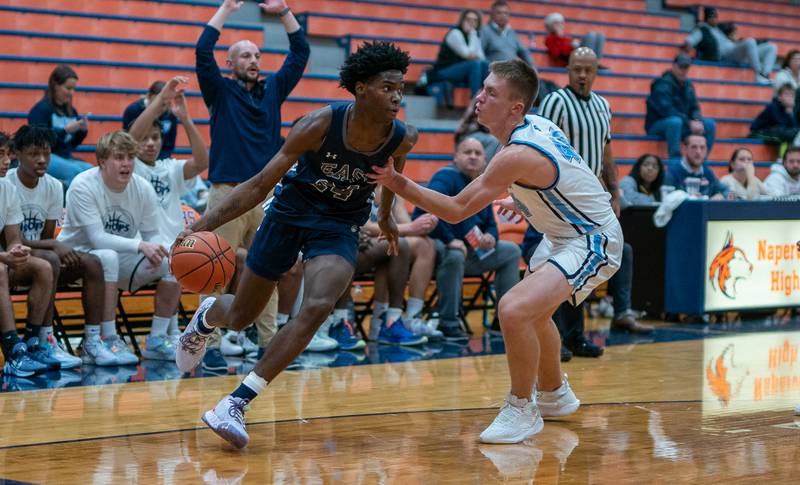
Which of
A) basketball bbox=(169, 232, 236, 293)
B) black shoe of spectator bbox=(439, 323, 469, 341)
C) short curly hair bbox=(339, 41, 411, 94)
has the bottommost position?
black shoe of spectator bbox=(439, 323, 469, 341)

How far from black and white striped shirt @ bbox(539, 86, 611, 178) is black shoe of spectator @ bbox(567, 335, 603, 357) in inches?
42.8

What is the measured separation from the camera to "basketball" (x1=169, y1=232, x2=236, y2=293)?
197 inches

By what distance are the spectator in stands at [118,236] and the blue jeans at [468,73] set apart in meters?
5.99

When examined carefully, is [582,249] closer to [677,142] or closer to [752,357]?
[752,357]

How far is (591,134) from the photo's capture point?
22.6ft

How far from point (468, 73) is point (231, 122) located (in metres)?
5.90

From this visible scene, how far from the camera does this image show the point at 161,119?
28.6 ft

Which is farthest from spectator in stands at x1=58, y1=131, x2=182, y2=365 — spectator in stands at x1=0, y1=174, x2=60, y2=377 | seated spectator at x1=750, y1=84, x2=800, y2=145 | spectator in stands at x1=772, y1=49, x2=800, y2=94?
spectator in stands at x1=772, y1=49, x2=800, y2=94

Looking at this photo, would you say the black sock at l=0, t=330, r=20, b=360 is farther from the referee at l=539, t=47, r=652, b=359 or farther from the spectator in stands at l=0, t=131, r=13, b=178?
the referee at l=539, t=47, r=652, b=359

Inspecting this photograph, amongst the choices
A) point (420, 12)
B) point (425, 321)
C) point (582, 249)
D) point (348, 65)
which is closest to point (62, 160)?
point (425, 321)

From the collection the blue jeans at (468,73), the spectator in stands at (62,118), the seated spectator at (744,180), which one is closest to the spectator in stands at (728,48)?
the blue jeans at (468,73)

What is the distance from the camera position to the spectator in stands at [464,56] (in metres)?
12.5

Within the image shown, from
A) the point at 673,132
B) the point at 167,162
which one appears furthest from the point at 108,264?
the point at 673,132

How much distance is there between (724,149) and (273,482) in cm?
1229
